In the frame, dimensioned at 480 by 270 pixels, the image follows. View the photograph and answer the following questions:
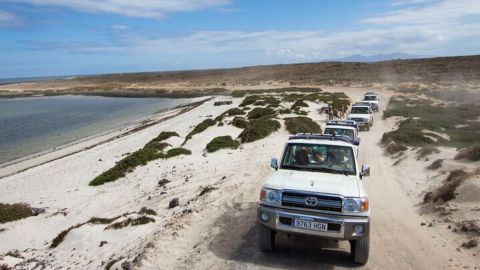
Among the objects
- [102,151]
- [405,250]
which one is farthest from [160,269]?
[102,151]

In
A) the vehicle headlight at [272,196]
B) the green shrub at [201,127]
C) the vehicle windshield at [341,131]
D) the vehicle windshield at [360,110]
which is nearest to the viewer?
the vehicle headlight at [272,196]

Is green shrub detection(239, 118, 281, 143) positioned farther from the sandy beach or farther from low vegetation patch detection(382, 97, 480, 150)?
low vegetation patch detection(382, 97, 480, 150)

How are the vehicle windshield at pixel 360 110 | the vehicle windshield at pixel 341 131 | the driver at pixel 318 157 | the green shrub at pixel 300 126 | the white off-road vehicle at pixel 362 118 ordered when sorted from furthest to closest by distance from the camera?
the vehicle windshield at pixel 360 110, the white off-road vehicle at pixel 362 118, the green shrub at pixel 300 126, the vehicle windshield at pixel 341 131, the driver at pixel 318 157

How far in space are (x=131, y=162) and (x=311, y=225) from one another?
526 inches

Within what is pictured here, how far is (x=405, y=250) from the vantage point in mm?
8812

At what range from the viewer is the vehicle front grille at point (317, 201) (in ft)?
25.2

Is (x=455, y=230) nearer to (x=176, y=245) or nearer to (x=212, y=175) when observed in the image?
(x=176, y=245)

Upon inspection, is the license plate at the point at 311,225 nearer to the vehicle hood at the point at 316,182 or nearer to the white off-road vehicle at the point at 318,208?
the white off-road vehicle at the point at 318,208

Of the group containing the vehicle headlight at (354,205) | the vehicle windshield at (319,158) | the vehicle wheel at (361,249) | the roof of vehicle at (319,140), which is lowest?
the vehicle wheel at (361,249)

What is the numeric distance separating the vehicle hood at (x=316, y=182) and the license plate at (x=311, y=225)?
549 millimetres

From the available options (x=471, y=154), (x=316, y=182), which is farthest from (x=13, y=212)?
(x=471, y=154)

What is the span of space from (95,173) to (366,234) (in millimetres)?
15269

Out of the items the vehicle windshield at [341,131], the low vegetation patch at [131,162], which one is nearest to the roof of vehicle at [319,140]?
the low vegetation patch at [131,162]

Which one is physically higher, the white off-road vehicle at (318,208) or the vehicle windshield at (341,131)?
the white off-road vehicle at (318,208)
